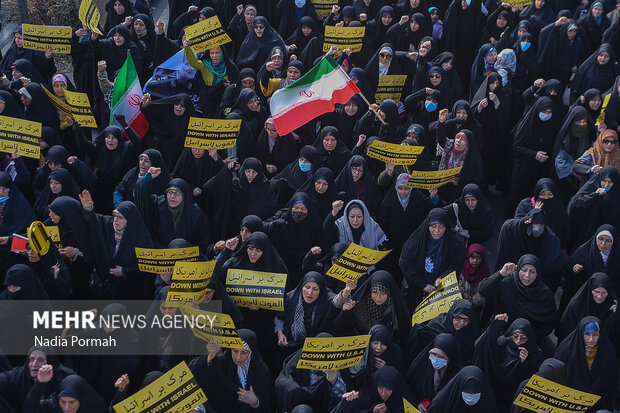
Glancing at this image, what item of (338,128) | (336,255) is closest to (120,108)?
(338,128)

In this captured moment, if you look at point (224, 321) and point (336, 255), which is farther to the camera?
point (336, 255)

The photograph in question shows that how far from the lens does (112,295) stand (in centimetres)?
763

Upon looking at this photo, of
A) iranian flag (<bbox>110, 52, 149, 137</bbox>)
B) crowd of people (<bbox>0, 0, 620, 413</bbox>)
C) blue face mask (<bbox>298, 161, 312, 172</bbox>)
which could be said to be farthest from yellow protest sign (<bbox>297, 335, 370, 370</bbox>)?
iranian flag (<bbox>110, 52, 149, 137</bbox>)

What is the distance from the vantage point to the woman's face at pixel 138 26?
35.5 ft

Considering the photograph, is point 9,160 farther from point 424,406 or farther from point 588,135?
point 588,135

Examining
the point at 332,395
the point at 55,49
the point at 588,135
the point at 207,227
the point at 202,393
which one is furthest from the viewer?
the point at 55,49

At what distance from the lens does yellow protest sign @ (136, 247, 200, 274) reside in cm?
709

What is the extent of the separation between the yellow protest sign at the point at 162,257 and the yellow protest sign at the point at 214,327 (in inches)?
22.3

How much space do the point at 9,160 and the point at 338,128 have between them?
Result: 318cm

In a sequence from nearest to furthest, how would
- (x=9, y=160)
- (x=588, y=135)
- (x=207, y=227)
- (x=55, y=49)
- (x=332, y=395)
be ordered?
1. (x=332, y=395)
2. (x=207, y=227)
3. (x=9, y=160)
4. (x=588, y=135)
5. (x=55, y=49)

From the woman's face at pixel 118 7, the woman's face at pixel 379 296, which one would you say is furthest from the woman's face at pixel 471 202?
the woman's face at pixel 118 7

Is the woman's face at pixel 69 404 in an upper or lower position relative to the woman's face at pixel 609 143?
upper

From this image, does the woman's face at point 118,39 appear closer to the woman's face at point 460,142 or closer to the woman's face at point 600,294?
the woman's face at point 460,142

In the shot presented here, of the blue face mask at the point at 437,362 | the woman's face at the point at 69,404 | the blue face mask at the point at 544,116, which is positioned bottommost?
the blue face mask at the point at 437,362
